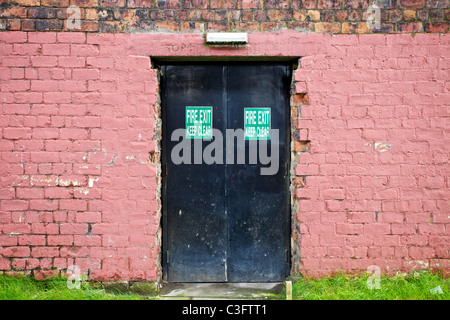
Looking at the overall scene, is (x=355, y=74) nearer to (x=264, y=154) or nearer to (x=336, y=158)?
(x=336, y=158)

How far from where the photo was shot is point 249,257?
3.41 metres

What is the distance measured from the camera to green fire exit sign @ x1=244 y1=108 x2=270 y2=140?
3.38 metres

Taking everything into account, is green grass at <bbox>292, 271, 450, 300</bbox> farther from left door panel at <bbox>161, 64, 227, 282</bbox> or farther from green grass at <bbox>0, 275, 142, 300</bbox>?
green grass at <bbox>0, 275, 142, 300</bbox>

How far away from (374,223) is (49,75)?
362 cm

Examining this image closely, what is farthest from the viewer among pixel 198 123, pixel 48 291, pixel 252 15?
pixel 198 123

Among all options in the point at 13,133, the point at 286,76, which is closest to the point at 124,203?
the point at 13,133

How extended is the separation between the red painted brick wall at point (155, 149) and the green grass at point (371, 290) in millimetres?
113

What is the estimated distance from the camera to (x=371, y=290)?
299cm

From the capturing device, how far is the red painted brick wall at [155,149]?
3080 mm

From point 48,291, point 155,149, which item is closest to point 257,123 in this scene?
point 155,149

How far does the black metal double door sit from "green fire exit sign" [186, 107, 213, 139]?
0.07ft

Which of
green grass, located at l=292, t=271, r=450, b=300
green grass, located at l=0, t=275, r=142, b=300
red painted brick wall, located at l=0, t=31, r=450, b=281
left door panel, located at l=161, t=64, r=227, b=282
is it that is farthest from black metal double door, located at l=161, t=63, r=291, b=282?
green grass, located at l=0, t=275, r=142, b=300

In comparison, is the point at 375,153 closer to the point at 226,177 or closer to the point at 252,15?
the point at 226,177

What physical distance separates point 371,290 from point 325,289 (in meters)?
0.43
